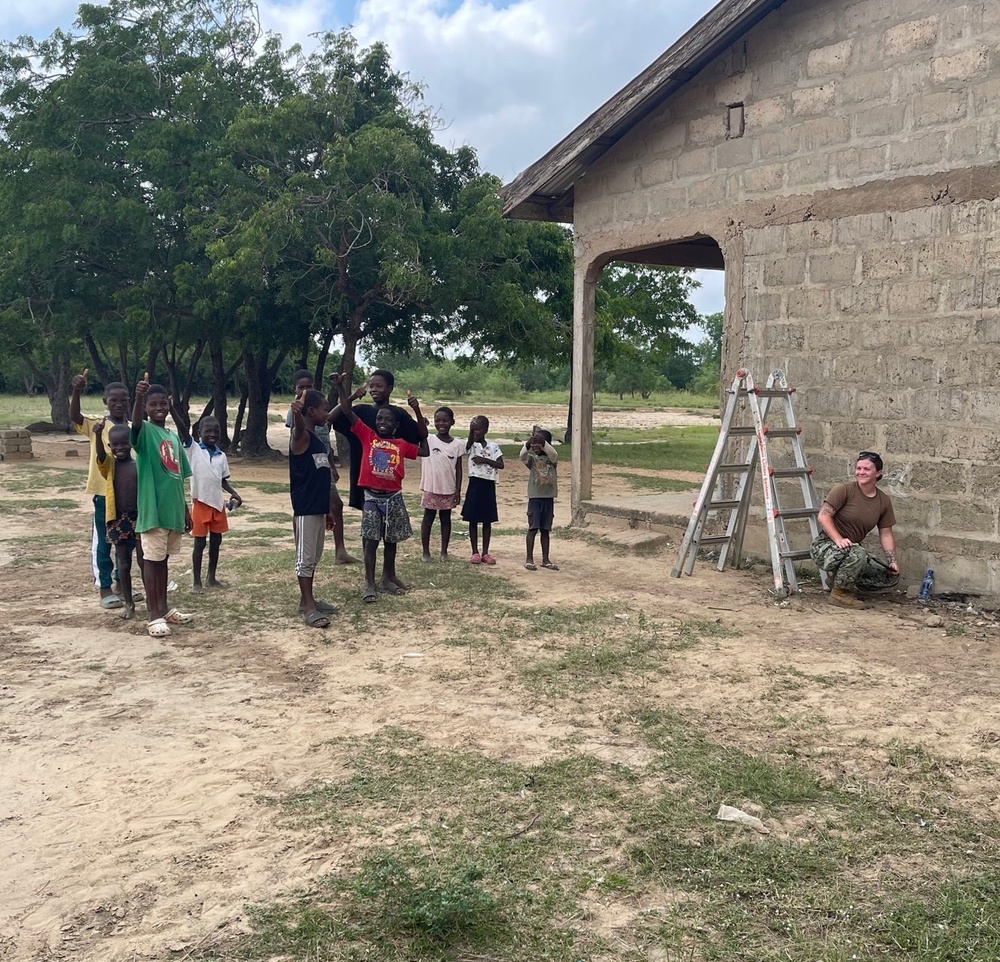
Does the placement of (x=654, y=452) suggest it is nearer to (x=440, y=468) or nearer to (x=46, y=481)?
(x=46, y=481)

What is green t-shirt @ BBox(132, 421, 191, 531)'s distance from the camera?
6.18m

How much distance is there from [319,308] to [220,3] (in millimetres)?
7144

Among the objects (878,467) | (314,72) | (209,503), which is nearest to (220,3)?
(314,72)

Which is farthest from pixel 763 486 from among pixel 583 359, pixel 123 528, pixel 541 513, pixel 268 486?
pixel 268 486

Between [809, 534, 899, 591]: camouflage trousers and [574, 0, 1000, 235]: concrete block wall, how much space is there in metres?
2.89

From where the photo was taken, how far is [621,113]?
9000 millimetres

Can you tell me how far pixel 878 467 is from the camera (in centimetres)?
711

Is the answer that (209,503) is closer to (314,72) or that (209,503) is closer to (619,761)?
(619,761)

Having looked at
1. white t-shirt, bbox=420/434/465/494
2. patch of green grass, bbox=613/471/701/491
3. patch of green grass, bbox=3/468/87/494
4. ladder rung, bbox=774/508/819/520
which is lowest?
patch of green grass, bbox=613/471/701/491

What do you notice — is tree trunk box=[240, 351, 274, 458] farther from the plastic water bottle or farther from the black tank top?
the plastic water bottle

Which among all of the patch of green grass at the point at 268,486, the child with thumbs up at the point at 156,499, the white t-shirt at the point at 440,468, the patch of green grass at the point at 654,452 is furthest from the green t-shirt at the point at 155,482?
the patch of green grass at the point at 654,452

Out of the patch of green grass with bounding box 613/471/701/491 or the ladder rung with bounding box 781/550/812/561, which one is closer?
the ladder rung with bounding box 781/550/812/561

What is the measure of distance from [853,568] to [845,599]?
0.34m

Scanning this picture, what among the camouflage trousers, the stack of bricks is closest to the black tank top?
the camouflage trousers
